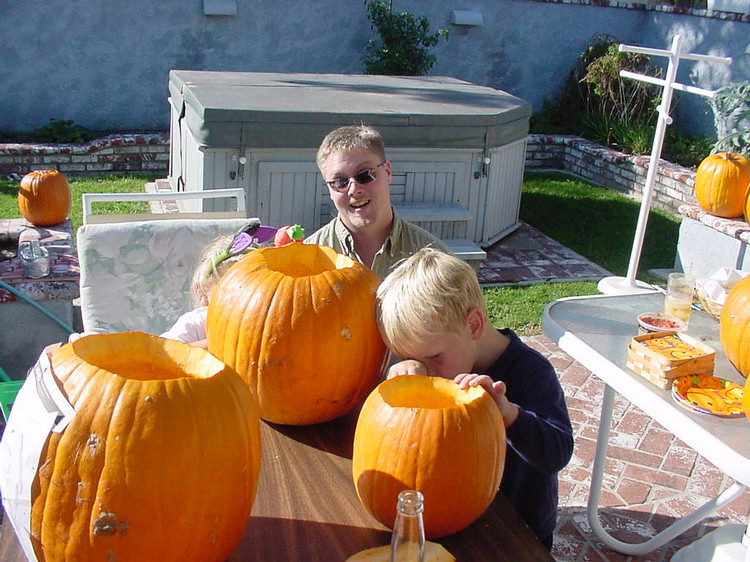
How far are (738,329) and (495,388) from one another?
977 millimetres

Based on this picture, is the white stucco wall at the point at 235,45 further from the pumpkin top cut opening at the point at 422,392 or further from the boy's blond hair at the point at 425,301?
the pumpkin top cut opening at the point at 422,392

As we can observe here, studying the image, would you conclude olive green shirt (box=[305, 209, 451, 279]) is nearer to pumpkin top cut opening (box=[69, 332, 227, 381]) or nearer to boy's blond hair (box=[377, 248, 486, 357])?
boy's blond hair (box=[377, 248, 486, 357])

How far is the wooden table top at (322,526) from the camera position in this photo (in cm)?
127

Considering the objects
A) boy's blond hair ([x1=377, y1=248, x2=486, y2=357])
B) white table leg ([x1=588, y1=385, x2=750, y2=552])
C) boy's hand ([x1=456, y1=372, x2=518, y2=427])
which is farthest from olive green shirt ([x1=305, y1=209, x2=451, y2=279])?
boy's hand ([x1=456, y1=372, x2=518, y2=427])

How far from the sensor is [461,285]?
5.09 feet

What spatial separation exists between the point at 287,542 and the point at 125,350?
0.43 metres

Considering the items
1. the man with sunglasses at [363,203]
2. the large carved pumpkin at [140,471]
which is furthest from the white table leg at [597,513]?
the large carved pumpkin at [140,471]

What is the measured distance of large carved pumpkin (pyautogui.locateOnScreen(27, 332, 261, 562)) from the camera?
110cm

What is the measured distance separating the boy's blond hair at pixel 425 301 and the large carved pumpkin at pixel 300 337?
0.25 ft

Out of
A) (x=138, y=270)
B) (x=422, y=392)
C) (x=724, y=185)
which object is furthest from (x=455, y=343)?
(x=724, y=185)

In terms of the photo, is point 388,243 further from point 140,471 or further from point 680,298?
point 140,471

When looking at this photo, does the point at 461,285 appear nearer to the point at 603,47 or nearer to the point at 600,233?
the point at 600,233

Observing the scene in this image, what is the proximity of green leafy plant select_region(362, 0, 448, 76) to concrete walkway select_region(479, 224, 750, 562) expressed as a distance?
18.8 ft

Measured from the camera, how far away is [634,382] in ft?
6.47
